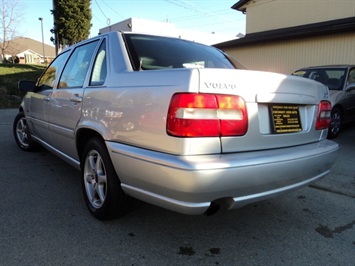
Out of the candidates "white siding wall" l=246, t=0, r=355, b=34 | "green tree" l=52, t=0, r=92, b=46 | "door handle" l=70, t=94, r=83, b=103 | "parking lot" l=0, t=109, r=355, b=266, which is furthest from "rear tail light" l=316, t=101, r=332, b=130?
"green tree" l=52, t=0, r=92, b=46

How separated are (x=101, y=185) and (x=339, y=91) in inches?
238

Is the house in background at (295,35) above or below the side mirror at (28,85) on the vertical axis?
above

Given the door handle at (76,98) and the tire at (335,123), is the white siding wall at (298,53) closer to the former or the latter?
the tire at (335,123)

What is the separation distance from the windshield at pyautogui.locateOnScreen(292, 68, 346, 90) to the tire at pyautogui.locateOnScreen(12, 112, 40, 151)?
6218 millimetres

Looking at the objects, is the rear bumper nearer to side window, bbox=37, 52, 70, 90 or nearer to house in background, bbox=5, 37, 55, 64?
side window, bbox=37, 52, 70, 90

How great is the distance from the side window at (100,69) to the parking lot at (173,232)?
1.26m

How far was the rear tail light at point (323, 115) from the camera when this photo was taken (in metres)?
2.98

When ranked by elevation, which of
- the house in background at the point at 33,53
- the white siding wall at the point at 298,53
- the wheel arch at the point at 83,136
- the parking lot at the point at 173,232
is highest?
the house in background at the point at 33,53

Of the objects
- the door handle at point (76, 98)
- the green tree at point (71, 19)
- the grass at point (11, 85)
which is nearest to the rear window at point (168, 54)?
the door handle at point (76, 98)

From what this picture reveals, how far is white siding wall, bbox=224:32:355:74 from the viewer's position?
11844mm

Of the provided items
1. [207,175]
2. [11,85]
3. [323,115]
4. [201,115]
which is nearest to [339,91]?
[323,115]

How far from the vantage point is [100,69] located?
10.3ft

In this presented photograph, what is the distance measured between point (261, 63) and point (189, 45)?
12.6m

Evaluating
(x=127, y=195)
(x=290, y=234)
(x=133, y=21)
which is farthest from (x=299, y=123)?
(x=133, y=21)
